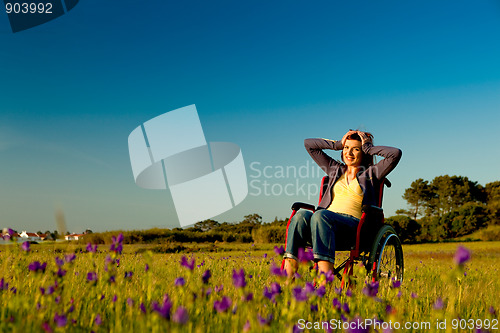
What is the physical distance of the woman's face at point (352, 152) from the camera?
458cm

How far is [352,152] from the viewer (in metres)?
4.60

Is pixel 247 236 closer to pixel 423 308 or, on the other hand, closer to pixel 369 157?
pixel 369 157

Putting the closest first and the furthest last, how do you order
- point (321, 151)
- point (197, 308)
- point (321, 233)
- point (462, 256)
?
point (462, 256), point (197, 308), point (321, 233), point (321, 151)

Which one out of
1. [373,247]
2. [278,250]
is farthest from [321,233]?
[278,250]

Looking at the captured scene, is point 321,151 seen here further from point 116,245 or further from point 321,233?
point 116,245

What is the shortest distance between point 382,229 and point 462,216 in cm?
2013

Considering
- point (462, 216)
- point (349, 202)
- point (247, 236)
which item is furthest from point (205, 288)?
point (462, 216)

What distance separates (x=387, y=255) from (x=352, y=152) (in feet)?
4.08

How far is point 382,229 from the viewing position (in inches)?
153

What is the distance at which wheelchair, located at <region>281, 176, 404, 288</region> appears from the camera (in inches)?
144

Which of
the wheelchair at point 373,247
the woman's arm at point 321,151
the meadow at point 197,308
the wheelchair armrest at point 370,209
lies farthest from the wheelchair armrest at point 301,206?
the meadow at point 197,308

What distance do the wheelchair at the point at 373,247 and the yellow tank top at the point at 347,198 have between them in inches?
8.0

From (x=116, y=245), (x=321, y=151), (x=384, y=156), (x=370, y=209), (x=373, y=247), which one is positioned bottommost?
(x=373, y=247)

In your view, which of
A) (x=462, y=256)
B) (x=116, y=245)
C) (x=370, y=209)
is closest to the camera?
(x=462, y=256)
